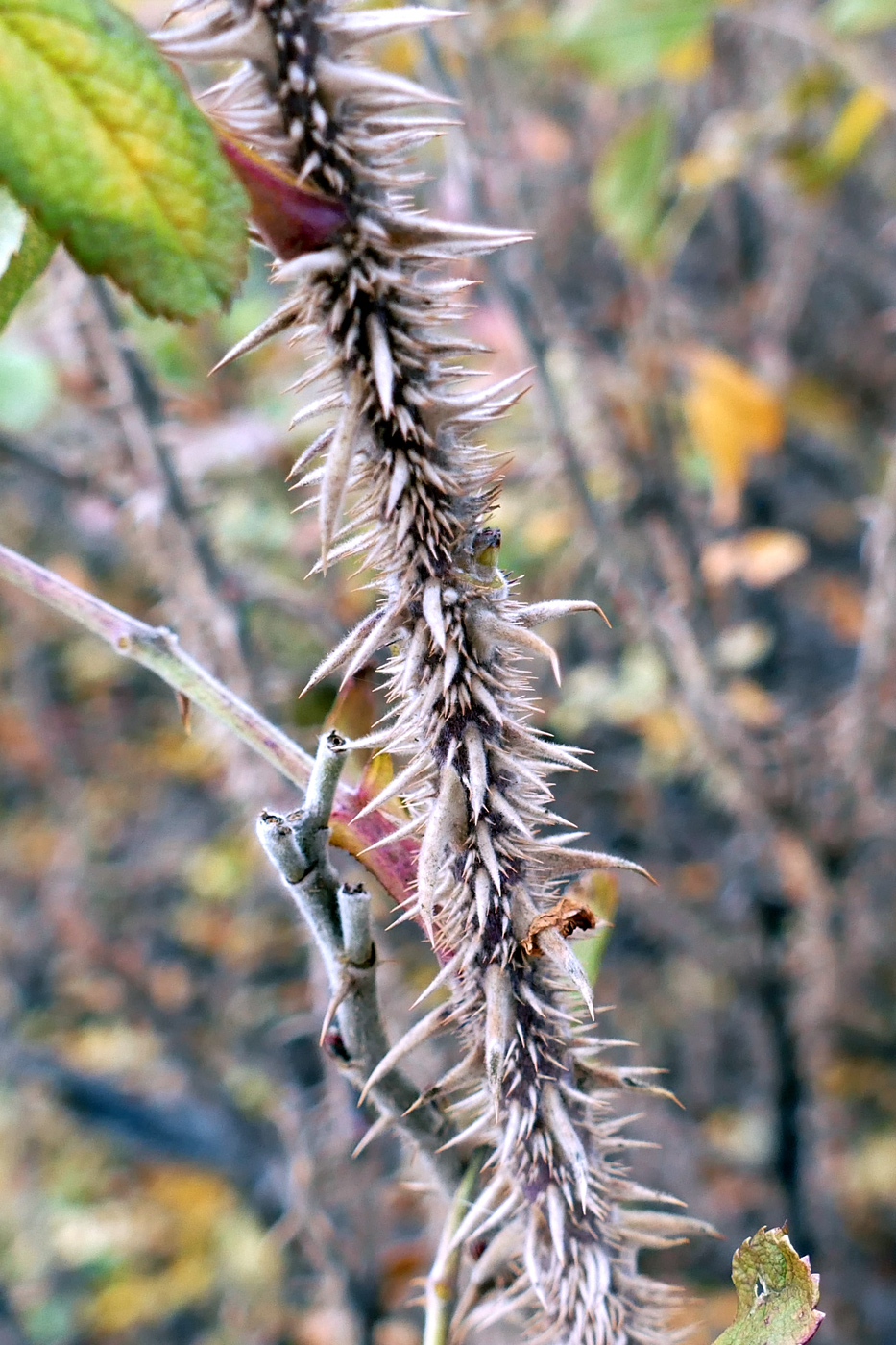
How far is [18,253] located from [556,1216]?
42 centimetres

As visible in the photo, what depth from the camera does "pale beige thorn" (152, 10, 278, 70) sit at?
31 cm

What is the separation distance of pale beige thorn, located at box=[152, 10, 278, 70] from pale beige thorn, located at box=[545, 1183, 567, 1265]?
0.43 m

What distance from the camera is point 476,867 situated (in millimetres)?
415

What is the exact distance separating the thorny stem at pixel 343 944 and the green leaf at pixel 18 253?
183mm

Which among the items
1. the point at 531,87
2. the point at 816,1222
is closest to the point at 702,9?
the point at 816,1222

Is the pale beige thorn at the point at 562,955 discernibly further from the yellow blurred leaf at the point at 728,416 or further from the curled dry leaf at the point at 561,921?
the yellow blurred leaf at the point at 728,416

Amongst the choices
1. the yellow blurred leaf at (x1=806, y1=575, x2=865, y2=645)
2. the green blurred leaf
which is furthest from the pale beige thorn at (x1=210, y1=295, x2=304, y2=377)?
the yellow blurred leaf at (x1=806, y1=575, x2=865, y2=645)

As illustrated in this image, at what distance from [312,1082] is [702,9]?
2226 mm

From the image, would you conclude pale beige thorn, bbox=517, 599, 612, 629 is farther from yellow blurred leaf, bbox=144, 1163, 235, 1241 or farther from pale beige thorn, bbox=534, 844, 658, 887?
yellow blurred leaf, bbox=144, 1163, 235, 1241

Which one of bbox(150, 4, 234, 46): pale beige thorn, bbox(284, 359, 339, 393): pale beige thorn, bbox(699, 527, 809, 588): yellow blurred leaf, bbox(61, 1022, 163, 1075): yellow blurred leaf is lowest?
bbox(61, 1022, 163, 1075): yellow blurred leaf

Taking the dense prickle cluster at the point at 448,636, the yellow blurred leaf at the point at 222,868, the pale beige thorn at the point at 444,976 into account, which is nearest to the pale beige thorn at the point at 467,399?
the dense prickle cluster at the point at 448,636

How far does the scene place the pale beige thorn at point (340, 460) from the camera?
1.17 ft

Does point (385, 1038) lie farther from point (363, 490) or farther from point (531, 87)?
point (531, 87)

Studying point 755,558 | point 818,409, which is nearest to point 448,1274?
point 755,558
